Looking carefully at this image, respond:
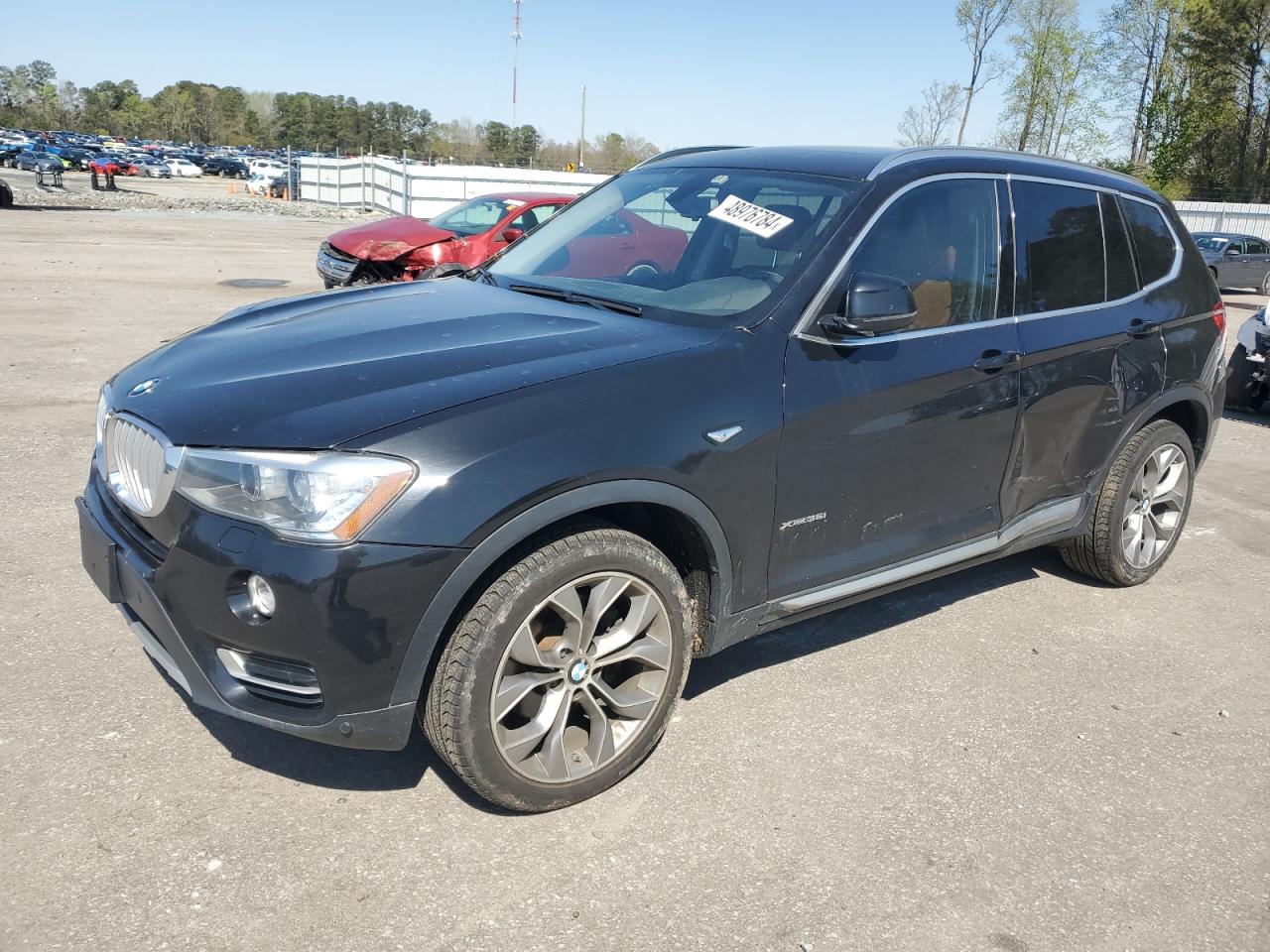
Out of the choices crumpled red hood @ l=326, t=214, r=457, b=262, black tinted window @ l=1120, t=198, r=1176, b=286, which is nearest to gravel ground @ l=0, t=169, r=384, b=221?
crumpled red hood @ l=326, t=214, r=457, b=262

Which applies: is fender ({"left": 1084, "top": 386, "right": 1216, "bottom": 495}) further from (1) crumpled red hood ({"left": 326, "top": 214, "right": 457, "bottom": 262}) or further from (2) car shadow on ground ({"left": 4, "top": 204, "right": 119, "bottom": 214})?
(2) car shadow on ground ({"left": 4, "top": 204, "right": 119, "bottom": 214})

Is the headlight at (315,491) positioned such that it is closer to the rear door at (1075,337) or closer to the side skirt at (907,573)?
the side skirt at (907,573)

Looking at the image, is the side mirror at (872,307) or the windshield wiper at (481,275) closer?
the side mirror at (872,307)

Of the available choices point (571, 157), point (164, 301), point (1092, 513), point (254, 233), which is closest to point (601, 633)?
point (1092, 513)

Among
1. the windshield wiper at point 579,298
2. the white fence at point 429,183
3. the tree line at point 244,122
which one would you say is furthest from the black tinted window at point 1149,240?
the tree line at point 244,122

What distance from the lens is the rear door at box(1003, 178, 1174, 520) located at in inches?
156

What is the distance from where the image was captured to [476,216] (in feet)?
48.1

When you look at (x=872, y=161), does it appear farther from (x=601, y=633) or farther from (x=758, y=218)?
(x=601, y=633)

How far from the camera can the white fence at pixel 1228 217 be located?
37.7m

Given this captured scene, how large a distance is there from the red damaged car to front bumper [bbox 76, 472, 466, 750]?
1949 millimetres

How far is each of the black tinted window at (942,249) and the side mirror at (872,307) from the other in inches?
6.9

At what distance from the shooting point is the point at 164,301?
39.1 ft

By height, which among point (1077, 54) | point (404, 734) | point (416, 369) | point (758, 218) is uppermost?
point (1077, 54)

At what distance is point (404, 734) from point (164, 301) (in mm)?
10798
